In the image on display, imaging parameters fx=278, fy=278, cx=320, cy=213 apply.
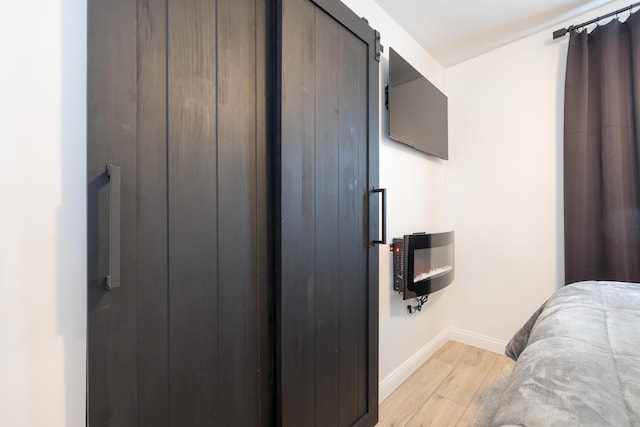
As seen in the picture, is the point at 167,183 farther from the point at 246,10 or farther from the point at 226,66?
the point at 246,10

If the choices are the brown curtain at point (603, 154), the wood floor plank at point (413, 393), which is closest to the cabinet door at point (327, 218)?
the wood floor plank at point (413, 393)

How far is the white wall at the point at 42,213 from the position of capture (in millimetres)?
679

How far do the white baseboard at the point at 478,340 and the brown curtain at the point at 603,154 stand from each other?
810 millimetres

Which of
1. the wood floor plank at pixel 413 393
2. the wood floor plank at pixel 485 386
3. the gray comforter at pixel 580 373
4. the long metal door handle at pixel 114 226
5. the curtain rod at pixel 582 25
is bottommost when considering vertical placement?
the wood floor plank at pixel 413 393

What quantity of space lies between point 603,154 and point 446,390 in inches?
74.4

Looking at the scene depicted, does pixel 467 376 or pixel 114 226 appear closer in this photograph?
pixel 114 226

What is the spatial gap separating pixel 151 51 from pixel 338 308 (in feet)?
4.16

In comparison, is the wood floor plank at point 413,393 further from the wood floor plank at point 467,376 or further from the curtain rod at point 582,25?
the curtain rod at point 582,25

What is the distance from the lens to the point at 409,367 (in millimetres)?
2096

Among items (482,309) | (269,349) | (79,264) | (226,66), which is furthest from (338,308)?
(482,309)

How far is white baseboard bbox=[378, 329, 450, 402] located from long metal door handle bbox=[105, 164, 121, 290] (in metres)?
1.71

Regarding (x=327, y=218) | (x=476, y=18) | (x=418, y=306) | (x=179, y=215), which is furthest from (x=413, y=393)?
(x=476, y=18)

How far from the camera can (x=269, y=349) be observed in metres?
1.15

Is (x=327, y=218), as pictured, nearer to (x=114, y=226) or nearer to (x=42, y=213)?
(x=114, y=226)
